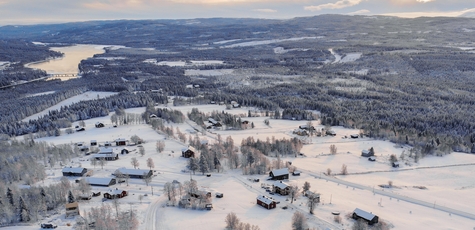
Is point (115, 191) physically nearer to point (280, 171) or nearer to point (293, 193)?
point (293, 193)

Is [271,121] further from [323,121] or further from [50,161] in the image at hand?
[50,161]

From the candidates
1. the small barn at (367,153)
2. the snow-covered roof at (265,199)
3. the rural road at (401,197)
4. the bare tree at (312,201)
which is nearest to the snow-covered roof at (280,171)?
the rural road at (401,197)

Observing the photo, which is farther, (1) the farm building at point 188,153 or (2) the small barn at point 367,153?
(2) the small barn at point 367,153

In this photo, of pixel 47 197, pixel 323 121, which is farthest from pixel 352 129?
pixel 47 197

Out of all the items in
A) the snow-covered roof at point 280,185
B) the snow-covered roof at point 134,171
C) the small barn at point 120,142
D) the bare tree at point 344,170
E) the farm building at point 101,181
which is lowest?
the bare tree at point 344,170

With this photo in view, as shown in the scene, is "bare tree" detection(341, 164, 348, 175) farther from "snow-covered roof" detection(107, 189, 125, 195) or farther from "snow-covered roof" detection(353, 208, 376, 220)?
"snow-covered roof" detection(107, 189, 125, 195)

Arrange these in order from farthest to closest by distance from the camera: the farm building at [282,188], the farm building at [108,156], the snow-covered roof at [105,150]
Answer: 1. the snow-covered roof at [105,150]
2. the farm building at [108,156]
3. the farm building at [282,188]

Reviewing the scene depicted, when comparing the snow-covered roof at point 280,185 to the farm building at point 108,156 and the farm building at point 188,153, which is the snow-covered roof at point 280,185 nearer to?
the farm building at point 188,153
